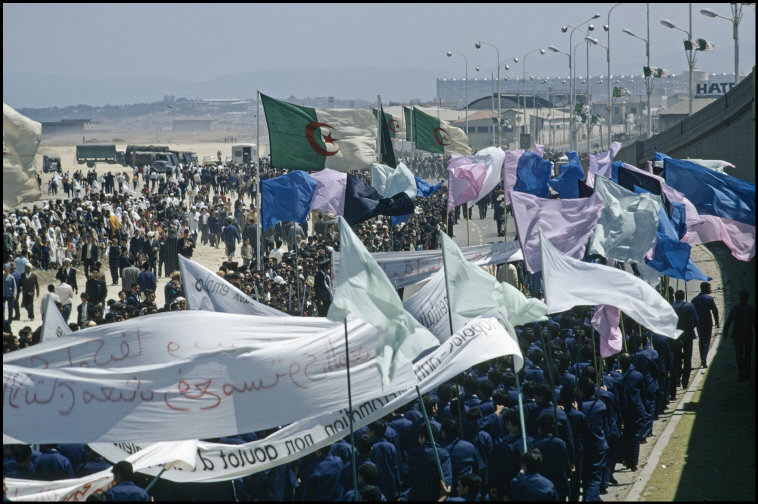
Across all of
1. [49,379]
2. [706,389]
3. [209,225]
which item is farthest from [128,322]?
[209,225]

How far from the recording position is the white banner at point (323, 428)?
8609 mm

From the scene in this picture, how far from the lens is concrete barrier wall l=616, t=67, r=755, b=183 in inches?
1121

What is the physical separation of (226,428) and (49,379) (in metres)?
1.39

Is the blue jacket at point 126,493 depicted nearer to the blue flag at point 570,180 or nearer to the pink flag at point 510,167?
the blue flag at point 570,180

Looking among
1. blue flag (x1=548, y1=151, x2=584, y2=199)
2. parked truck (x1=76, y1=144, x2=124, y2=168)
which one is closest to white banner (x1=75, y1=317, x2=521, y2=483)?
blue flag (x1=548, y1=151, x2=584, y2=199)

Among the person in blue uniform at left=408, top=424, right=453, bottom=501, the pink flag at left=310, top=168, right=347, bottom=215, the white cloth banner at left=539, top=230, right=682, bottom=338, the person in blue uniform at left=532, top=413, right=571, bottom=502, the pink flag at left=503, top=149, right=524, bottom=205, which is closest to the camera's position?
the person in blue uniform at left=408, top=424, right=453, bottom=501

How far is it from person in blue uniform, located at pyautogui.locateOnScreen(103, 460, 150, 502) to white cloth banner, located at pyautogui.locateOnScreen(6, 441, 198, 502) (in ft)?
0.65

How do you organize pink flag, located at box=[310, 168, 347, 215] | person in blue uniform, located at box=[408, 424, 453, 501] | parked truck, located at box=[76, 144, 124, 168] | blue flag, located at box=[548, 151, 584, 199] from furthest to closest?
parked truck, located at box=[76, 144, 124, 168] < blue flag, located at box=[548, 151, 584, 199] < pink flag, located at box=[310, 168, 347, 215] < person in blue uniform, located at box=[408, 424, 453, 501]

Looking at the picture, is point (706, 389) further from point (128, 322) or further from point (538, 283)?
point (128, 322)

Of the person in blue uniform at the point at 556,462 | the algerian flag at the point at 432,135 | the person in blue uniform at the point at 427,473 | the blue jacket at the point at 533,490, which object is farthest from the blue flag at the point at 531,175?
the blue jacket at the point at 533,490

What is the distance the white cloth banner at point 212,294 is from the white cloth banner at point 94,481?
311 centimetres

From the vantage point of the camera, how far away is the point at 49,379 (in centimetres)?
834

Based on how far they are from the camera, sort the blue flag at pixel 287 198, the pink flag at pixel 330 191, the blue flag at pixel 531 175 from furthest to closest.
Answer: the blue flag at pixel 531 175
the pink flag at pixel 330 191
the blue flag at pixel 287 198

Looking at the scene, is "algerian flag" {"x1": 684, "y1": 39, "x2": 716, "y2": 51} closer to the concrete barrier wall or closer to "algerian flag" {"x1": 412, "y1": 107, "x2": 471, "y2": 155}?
the concrete barrier wall
